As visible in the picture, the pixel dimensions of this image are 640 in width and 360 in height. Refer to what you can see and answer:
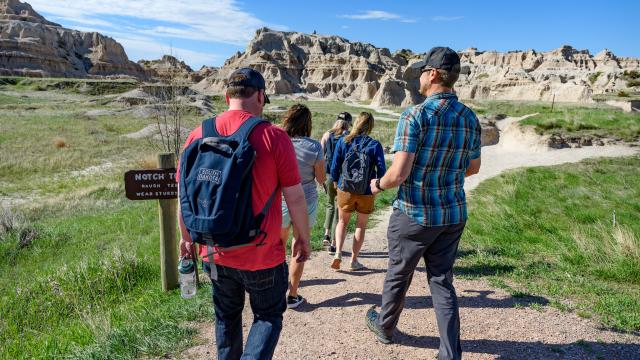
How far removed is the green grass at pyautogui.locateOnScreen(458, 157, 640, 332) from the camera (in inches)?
177

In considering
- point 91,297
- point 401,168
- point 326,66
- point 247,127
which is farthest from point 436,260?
point 326,66

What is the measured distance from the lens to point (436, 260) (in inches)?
123

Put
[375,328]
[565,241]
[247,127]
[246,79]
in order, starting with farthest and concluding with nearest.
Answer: [565,241] → [375,328] → [246,79] → [247,127]

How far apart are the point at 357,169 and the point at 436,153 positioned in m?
1.84

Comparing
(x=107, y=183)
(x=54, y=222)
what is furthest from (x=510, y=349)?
(x=107, y=183)

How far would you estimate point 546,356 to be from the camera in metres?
3.41

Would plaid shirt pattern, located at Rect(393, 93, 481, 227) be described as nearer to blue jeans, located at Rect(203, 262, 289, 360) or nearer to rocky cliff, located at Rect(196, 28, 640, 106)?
blue jeans, located at Rect(203, 262, 289, 360)

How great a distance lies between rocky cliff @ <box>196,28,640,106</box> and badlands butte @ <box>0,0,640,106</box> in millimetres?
157

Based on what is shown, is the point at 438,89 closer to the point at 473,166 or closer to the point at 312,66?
the point at 473,166

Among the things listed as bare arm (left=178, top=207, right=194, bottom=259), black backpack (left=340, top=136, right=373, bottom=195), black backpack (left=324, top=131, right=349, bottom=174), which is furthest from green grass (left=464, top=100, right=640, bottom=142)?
bare arm (left=178, top=207, right=194, bottom=259)

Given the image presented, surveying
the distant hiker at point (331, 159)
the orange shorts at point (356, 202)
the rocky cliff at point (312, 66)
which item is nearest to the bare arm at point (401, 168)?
the orange shorts at point (356, 202)

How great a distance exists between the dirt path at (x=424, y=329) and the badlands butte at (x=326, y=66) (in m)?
46.8

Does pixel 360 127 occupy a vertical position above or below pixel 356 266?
above

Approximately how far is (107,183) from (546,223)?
12.1 m
